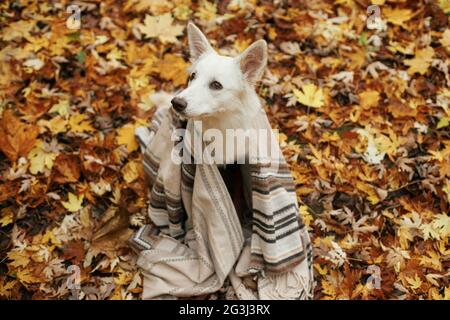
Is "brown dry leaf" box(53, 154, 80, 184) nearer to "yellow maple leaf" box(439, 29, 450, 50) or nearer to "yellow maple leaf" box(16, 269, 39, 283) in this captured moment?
"yellow maple leaf" box(16, 269, 39, 283)

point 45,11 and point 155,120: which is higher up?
point 45,11

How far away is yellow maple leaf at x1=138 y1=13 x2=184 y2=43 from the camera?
4.14m

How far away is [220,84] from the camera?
2.14m

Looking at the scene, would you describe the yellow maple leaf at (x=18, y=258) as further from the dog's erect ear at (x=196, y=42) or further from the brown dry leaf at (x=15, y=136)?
the dog's erect ear at (x=196, y=42)

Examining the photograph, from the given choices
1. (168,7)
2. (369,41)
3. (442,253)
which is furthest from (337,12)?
(442,253)

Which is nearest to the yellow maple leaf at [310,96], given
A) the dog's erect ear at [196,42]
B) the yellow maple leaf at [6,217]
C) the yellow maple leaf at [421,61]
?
the yellow maple leaf at [421,61]

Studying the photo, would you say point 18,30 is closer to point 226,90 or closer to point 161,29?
point 161,29

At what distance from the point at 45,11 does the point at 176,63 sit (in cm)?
150

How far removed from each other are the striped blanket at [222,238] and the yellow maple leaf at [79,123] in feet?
3.06

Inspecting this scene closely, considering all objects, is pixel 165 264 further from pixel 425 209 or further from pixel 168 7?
pixel 168 7

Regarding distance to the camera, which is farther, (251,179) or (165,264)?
(165,264)

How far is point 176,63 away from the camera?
3.95 meters

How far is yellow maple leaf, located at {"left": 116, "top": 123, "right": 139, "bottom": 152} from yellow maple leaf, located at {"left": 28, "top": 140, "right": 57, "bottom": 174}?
510 mm

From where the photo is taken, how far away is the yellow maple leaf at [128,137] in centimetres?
340
